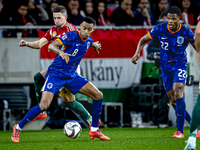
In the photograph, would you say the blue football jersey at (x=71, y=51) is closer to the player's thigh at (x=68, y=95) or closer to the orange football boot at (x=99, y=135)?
the player's thigh at (x=68, y=95)

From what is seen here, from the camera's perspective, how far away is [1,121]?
10.1 metres

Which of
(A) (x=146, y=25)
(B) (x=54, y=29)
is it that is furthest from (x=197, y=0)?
(B) (x=54, y=29)

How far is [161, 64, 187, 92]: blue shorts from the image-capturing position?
6477mm

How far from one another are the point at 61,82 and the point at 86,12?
5076mm

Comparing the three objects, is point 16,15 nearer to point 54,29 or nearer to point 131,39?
point 131,39

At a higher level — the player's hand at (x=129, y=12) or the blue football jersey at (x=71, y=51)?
the player's hand at (x=129, y=12)

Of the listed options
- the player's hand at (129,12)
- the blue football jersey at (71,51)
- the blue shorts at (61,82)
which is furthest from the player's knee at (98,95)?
the player's hand at (129,12)

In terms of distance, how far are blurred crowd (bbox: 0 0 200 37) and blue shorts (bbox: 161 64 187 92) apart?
4.21m

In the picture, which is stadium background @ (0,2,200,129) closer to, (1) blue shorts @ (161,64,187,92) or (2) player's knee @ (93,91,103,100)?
(1) blue shorts @ (161,64,187,92)

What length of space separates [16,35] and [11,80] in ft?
4.00

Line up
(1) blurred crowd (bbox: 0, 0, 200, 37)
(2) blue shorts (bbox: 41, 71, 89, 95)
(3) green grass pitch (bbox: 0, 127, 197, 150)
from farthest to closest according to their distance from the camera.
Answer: (1) blurred crowd (bbox: 0, 0, 200, 37) < (2) blue shorts (bbox: 41, 71, 89, 95) < (3) green grass pitch (bbox: 0, 127, 197, 150)

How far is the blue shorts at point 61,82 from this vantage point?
19.1 feet

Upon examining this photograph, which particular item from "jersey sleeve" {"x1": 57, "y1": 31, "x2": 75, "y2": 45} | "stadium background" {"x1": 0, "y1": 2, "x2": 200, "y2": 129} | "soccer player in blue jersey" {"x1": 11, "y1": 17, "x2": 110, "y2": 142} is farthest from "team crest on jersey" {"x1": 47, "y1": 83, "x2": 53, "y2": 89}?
"stadium background" {"x1": 0, "y1": 2, "x2": 200, "y2": 129}

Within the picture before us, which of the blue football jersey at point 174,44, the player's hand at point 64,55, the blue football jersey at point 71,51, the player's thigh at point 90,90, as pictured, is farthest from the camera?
the blue football jersey at point 174,44
